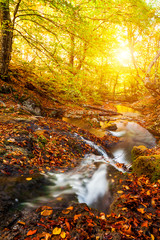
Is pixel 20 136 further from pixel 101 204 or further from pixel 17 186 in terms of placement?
pixel 101 204

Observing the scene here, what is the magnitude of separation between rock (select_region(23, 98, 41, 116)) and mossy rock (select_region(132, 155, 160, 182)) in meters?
6.24

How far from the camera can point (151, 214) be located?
2172mm

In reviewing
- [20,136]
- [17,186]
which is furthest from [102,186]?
[20,136]

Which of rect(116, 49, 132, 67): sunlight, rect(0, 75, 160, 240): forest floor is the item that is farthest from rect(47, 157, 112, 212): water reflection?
rect(116, 49, 132, 67): sunlight

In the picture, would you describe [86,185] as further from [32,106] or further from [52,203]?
[32,106]

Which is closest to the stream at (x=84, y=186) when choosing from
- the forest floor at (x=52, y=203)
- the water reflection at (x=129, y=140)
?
the forest floor at (x=52, y=203)

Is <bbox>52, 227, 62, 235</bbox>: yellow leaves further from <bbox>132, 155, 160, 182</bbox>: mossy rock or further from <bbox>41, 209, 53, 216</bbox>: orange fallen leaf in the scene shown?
<bbox>132, 155, 160, 182</bbox>: mossy rock

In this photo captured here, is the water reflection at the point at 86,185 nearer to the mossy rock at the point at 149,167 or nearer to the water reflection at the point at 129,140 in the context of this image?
the mossy rock at the point at 149,167

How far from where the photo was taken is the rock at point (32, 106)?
7438mm

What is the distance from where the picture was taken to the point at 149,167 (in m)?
3.40

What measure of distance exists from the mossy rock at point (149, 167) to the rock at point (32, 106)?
6.24 meters

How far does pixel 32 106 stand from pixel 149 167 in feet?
22.4

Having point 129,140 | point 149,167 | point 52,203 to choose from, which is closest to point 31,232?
point 52,203

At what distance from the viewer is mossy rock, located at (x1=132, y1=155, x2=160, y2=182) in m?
3.20
